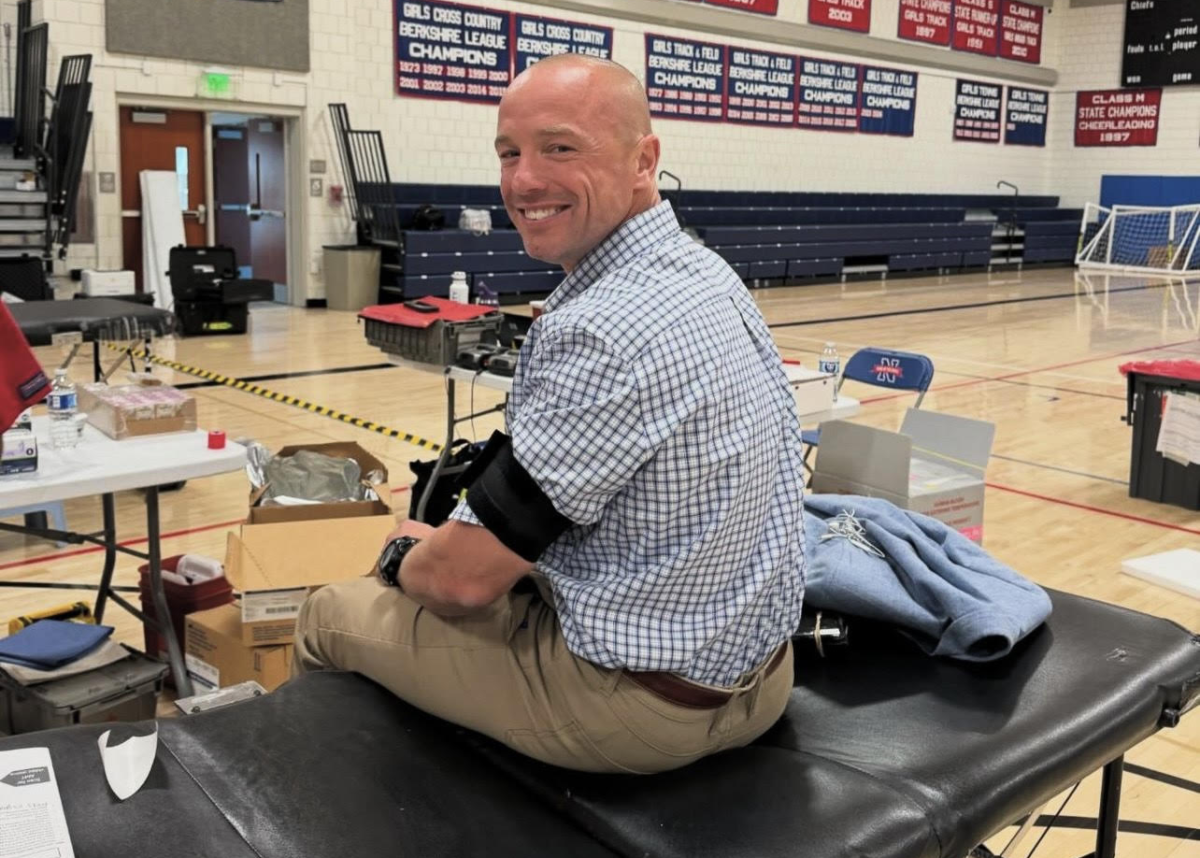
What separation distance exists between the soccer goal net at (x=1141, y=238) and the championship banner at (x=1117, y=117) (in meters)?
1.25

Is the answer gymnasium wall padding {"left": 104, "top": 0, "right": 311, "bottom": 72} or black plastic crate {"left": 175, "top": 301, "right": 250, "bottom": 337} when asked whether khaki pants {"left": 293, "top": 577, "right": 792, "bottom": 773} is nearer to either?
black plastic crate {"left": 175, "top": 301, "right": 250, "bottom": 337}

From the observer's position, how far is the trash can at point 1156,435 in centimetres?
559

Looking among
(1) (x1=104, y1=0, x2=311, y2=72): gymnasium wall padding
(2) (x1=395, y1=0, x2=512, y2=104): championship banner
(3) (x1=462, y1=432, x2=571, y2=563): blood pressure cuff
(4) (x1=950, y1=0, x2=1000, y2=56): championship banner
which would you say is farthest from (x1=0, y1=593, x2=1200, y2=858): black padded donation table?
(4) (x1=950, y1=0, x2=1000, y2=56): championship banner

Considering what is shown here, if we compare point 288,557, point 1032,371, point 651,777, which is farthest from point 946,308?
point 651,777

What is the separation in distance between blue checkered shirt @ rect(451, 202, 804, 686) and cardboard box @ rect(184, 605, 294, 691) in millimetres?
1527

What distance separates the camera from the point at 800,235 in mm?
16562

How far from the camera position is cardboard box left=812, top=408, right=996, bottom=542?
385 cm

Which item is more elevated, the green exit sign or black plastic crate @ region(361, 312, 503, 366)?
the green exit sign

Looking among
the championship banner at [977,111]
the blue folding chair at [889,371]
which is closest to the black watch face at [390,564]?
the blue folding chair at [889,371]

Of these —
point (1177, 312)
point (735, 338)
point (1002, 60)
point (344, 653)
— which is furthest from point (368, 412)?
point (1002, 60)

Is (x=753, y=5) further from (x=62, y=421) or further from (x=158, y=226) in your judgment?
(x=62, y=421)

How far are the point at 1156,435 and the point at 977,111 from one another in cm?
1626

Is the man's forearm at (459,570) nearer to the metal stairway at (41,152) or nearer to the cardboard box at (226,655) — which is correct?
the cardboard box at (226,655)

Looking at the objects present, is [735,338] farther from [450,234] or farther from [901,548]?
[450,234]
